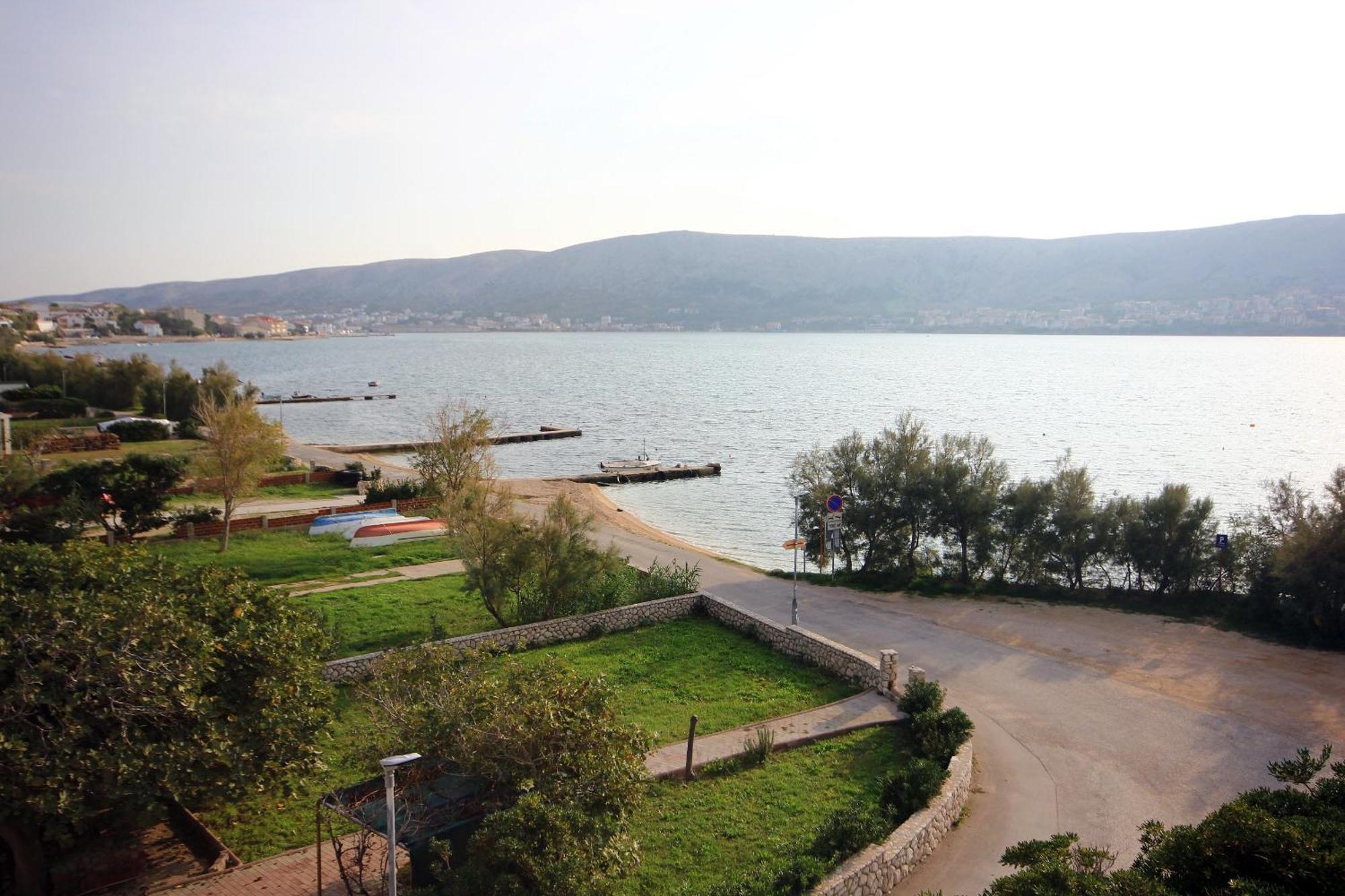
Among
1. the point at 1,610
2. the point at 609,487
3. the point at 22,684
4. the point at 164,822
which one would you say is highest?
the point at 1,610

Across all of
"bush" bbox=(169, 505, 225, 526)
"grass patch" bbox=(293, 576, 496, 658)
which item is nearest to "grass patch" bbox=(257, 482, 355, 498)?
"bush" bbox=(169, 505, 225, 526)

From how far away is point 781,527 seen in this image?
43719 mm

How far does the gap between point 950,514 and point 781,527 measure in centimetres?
1677

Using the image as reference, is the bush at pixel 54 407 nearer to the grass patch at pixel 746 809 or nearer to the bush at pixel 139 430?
the bush at pixel 139 430

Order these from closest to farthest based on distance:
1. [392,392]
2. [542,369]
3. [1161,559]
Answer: [1161,559] → [392,392] → [542,369]

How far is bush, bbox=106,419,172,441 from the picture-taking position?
187 ft

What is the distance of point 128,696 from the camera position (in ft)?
32.2

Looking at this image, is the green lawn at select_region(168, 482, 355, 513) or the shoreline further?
the green lawn at select_region(168, 482, 355, 513)

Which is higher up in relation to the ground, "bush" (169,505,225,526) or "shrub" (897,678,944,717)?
"shrub" (897,678,944,717)

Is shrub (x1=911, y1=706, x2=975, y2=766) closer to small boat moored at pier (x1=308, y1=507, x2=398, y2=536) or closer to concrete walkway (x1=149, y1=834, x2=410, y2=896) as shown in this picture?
concrete walkway (x1=149, y1=834, x2=410, y2=896)

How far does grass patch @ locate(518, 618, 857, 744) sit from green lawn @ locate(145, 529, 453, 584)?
33.3 ft

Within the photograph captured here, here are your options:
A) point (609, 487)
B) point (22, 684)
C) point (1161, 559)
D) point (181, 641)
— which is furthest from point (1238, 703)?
point (609, 487)

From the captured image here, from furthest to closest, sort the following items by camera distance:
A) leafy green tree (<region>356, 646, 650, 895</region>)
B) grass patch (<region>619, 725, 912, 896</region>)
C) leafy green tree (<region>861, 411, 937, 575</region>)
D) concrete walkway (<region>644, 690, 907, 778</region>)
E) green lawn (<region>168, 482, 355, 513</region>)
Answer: green lawn (<region>168, 482, 355, 513</region>)
leafy green tree (<region>861, 411, 937, 575</region>)
concrete walkway (<region>644, 690, 907, 778</region>)
grass patch (<region>619, 725, 912, 896</region>)
leafy green tree (<region>356, 646, 650, 895</region>)

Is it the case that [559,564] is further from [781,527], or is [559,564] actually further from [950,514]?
[781,527]
